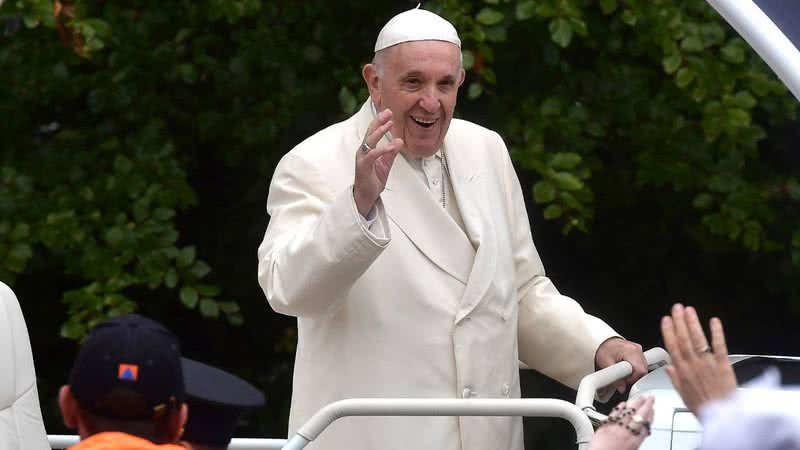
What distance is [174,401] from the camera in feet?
8.37

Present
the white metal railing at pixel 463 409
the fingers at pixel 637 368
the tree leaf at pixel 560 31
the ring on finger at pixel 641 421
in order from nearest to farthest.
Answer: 1. the ring on finger at pixel 641 421
2. the white metal railing at pixel 463 409
3. the fingers at pixel 637 368
4. the tree leaf at pixel 560 31

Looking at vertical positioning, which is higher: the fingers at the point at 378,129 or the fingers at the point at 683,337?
the fingers at the point at 378,129

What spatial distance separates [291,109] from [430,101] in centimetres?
289

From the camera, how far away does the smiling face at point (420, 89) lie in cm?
396

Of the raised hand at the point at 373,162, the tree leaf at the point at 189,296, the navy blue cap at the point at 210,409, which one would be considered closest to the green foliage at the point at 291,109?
the tree leaf at the point at 189,296

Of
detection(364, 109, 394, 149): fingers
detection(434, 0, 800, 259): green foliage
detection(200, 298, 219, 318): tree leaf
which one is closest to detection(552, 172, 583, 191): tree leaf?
detection(434, 0, 800, 259): green foliage

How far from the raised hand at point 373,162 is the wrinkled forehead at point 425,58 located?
28 cm

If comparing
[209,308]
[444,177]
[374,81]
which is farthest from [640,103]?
[374,81]

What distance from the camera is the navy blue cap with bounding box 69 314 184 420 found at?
8.20 feet

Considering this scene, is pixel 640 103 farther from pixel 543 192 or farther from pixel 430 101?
pixel 430 101

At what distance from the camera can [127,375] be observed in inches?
98.1

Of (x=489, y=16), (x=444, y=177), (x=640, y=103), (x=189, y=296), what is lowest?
(x=444, y=177)

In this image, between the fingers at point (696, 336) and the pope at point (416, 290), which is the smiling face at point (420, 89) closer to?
the pope at point (416, 290)

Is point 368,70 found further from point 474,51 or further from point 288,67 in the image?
point 288,67
